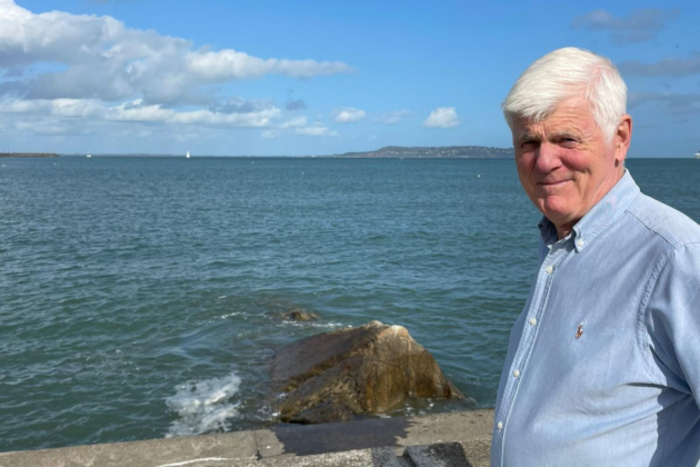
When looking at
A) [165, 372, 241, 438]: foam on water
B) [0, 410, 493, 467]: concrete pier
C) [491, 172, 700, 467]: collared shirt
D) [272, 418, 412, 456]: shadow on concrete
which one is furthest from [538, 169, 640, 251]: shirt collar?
[165, 372, 241, 438]: foam on water

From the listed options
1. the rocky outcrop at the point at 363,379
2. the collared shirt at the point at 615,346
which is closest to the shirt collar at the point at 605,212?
the collared shirt at the point at 615,346

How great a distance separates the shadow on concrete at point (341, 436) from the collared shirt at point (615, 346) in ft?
11.7

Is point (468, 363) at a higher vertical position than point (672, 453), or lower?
lower

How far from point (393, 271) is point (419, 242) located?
7975 mm

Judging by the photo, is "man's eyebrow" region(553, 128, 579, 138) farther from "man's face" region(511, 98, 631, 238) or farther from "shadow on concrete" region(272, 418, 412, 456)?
"shadow on concrete" region(272, 418, 412, 456)

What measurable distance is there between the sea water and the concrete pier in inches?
119

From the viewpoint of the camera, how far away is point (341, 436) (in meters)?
5.54

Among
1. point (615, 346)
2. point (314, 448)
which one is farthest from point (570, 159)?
point (314, 448)

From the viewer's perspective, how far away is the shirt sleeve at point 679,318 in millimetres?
1554

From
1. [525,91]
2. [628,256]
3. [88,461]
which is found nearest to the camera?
[628,256]

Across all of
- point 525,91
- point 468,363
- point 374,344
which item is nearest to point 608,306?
point 525,91

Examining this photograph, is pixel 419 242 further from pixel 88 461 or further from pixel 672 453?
pixel 672 453

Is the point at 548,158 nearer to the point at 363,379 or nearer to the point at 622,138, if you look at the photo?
the point at 622,138

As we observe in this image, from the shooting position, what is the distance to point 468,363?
11.8 meters
